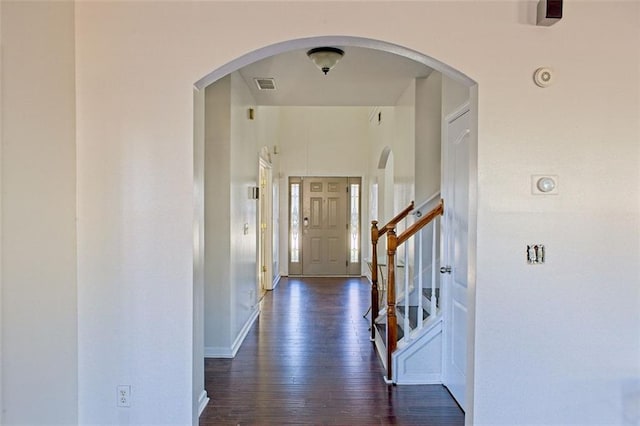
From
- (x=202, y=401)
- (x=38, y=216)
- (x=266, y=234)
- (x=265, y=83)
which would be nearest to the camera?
(x=38, y=216)

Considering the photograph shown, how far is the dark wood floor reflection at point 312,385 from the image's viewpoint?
104 inches

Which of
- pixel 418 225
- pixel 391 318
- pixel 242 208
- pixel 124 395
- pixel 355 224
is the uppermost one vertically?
pixel 242 208

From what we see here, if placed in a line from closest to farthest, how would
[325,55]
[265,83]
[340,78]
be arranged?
[325,55]
[340,78]
[265,83]

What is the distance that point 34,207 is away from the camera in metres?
1.78

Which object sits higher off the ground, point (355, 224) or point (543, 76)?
point (543, 76)

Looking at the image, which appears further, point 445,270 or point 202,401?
point 445,270

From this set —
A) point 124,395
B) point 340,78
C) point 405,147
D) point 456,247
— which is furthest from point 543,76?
point 124,395

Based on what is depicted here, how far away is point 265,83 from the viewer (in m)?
4.08

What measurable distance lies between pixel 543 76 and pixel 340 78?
2.19 metres

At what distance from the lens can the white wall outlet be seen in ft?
Answer: 6.81

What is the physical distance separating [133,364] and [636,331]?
2.51 metres

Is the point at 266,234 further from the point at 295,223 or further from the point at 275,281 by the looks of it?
the point at 295,223

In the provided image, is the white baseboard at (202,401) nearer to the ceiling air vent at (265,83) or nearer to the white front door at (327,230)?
the ceiling air vent at (265,83)

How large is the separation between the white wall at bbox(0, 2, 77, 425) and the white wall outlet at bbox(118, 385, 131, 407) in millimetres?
42
